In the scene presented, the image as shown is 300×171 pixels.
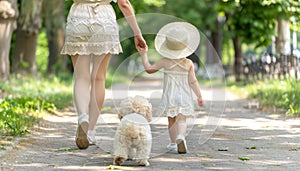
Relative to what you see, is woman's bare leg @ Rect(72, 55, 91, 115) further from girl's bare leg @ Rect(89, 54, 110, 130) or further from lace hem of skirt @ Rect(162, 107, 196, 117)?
lace hem of skirt @ Rect(162, 107, 196, 117)

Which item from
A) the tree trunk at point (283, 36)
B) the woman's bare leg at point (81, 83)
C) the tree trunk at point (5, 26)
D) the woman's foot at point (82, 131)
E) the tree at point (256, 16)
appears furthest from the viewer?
the tree trunk at point (283, 36)

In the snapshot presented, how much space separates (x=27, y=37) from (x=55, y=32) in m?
5.81

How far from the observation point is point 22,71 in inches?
892

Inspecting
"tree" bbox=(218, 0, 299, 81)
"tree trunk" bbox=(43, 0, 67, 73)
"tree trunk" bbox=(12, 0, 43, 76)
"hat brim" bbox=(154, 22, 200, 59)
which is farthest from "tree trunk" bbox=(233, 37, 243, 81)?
"hat brim" bbox=(154, 22, 200, 59)

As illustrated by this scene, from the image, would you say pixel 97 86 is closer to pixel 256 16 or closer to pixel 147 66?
pixel 147 66

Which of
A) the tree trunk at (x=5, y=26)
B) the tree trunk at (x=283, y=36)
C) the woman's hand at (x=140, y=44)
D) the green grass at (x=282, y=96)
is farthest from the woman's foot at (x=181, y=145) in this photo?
the tree trunk at (x=283, y=36)

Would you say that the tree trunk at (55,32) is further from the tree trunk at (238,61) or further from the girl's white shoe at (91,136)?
Result: the girl's white shoe at (91,136)

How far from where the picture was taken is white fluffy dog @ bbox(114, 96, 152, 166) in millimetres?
6688

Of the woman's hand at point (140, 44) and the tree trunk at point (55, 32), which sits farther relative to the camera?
the tree trunk at point (55, 32)

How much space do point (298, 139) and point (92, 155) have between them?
2.88 meters

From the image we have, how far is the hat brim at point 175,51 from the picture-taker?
8.10m

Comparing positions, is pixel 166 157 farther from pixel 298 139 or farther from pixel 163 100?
pixel 298 139

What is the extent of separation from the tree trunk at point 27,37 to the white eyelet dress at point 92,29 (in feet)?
43.7

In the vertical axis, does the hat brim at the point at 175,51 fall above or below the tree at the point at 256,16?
above
